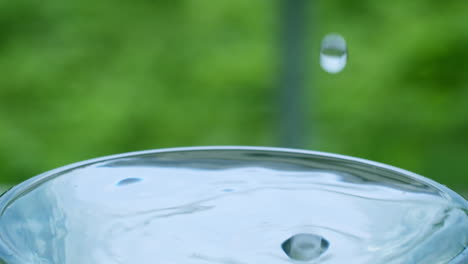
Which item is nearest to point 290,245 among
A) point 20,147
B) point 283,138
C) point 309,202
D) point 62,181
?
point 309,202

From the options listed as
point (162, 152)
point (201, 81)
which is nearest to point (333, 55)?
point (162, 152)

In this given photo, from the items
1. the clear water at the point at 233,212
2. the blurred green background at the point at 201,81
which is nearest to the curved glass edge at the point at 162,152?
the clear water at the point at 233,212

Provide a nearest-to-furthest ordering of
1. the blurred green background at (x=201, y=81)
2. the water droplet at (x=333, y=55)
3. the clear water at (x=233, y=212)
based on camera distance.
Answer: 1. the clear water at (x=233, y=212)
2. the water droplet at (x=333, y=55)
3. the blurred green background at (x=201, y=81)

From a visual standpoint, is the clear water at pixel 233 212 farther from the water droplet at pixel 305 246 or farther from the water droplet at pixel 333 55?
the water droplet at pixel 333 55

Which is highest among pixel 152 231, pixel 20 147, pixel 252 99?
pixel 252 99

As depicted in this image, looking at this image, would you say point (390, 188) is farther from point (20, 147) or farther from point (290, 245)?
point (20, 147)

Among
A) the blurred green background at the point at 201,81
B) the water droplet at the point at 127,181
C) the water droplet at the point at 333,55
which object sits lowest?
the water droplet at the point at 127,181

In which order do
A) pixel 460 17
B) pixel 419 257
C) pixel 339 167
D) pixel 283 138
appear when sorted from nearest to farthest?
pixel 419 257 → pixel 339 167 → pixel 283 138 → pixel 460 17
